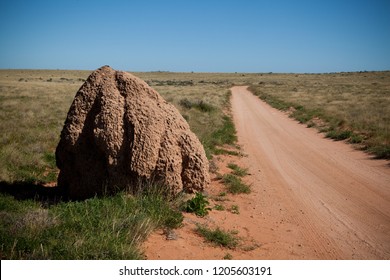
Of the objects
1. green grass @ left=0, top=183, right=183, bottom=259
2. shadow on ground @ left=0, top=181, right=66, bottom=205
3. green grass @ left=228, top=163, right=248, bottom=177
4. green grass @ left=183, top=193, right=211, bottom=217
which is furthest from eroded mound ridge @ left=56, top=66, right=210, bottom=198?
green grass @ left=228, top=163, right=248, bottom=177

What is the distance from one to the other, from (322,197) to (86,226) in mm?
Answer: 5422

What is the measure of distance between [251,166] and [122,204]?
568cm

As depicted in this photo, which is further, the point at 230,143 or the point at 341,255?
the point at 230,143

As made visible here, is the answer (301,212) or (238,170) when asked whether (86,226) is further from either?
(238,170)

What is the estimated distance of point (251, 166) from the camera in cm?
1018

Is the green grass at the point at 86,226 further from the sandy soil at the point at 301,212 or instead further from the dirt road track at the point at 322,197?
the dirt road track at the point at 322,197

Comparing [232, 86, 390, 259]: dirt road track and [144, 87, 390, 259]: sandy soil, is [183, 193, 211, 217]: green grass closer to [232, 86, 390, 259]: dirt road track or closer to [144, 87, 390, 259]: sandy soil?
[144, 87, 390, 259]: sandy soil

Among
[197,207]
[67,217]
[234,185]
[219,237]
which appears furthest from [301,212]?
[67,217]

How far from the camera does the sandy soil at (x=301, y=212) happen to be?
16.0 feet

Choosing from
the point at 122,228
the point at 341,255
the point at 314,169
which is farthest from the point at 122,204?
the point at 314,169

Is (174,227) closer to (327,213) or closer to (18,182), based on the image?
(327,213)

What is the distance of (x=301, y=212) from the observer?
6613mm

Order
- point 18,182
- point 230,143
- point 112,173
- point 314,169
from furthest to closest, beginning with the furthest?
point 230,143
point 314,169
point 18,182
point 112,173

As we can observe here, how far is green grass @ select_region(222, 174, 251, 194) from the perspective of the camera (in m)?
7.63
